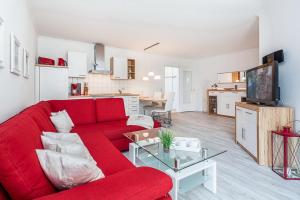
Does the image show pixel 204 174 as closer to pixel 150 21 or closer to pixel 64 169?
pixel 64 169

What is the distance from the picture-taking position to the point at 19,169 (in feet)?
2.48

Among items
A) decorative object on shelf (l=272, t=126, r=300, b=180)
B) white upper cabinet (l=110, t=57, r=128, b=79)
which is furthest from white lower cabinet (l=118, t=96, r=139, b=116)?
decorative object on shelf (l=272, t=126, r=300, b=180)

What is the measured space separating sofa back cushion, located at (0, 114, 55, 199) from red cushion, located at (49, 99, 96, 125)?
83.2 inches

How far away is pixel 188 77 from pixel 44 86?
19.0 ft

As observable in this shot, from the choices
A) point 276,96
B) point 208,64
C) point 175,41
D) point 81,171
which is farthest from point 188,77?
point 81,171

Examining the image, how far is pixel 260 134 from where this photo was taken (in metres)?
2.33

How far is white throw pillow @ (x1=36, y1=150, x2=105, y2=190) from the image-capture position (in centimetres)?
87

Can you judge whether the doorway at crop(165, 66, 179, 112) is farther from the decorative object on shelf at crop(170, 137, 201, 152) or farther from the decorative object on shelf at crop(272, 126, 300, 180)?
the decorative object on shelf at crop(170, 137, 201, 152)

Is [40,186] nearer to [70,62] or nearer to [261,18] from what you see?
[261,18]

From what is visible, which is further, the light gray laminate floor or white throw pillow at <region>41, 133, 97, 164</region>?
the light gray laminate floor

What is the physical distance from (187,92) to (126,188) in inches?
286

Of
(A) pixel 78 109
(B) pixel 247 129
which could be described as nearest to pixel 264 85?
(B) pixel 247 129

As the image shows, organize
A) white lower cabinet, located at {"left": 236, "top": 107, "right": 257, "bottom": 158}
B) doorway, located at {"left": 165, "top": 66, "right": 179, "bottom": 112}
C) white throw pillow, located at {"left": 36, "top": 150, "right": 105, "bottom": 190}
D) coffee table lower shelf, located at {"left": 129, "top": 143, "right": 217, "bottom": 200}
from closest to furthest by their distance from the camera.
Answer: white throw pillow, located at {"left": 36, "top": 150, "right": 105, "bottom": 190} < coffee table lower shelf, located at {"left": 129, "top": 143, "right": 217, "bottom": 200} < white lower cabinet, located at {"left": 236, "top": 107, "right": 257, "bottom": 158} < doorway, located at {"left": 165, "top": 66, "right": 179, "bottom": 112}

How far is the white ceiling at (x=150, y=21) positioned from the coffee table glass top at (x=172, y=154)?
2208 mm
